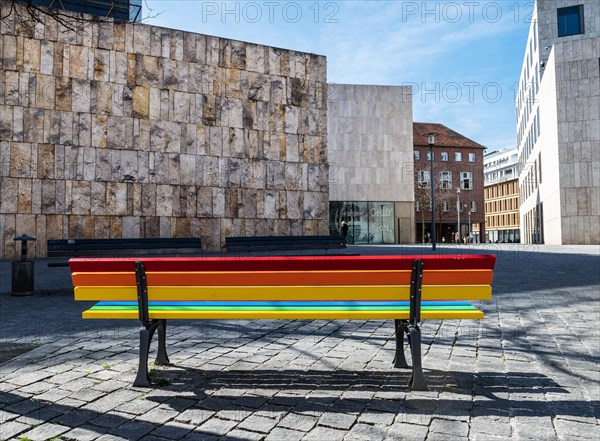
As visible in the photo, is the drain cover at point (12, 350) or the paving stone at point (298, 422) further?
the drain cover at point (12, 350)

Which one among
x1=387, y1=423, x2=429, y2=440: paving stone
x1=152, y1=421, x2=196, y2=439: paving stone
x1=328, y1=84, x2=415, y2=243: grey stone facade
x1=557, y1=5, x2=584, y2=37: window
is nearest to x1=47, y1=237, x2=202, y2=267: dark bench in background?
x1=152, y1=421, x2=196, y2=439: paving stone

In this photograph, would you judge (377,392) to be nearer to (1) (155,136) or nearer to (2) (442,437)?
(2) (442,437)

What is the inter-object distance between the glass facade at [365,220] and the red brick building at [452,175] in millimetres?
30873

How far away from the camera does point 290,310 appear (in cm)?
374

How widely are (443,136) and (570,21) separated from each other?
3572 cm

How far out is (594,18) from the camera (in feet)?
137

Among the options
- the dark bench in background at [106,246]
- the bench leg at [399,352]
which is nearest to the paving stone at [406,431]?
the bench leg at [399,352]

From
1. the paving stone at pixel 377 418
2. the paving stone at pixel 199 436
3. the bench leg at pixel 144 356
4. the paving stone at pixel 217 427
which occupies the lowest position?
the paving stone at pixel 377 418

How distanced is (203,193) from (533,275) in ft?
44.6

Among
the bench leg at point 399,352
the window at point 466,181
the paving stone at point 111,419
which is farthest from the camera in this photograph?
the window at point 466,181

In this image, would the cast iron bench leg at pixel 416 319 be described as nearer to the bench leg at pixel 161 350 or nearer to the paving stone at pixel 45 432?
the bench leg at pixel 161 350

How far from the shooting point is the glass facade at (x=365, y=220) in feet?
138

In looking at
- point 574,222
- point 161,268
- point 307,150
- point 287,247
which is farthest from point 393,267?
point 574,222

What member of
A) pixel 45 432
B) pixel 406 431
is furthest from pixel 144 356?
pixel 406 431
